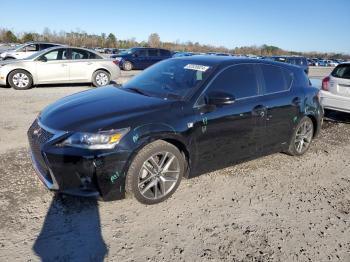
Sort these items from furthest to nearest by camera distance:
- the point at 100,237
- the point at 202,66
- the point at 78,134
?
the point at 202,66 < the point at 78,134 < the point at 100,237

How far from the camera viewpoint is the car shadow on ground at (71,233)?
9.52 feet

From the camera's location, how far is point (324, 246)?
Result: 3.22 m

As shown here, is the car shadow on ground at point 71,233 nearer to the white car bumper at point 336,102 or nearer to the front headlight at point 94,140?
the front headlight at point 94,140

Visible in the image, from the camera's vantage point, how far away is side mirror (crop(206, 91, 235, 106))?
406cm

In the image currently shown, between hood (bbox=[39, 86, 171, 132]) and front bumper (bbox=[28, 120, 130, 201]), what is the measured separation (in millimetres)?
219

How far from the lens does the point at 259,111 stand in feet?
15.2

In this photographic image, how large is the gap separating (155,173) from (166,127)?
1.78ft

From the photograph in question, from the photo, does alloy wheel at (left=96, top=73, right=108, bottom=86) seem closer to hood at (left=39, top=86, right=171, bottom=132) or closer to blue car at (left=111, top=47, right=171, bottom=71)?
hood at (left=39, top=86, right=171, bottom=132)

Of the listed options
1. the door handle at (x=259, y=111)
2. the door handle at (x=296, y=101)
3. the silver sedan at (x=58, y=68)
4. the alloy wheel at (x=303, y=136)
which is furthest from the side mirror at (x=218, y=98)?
the silver sedan at (x=58, y=68)

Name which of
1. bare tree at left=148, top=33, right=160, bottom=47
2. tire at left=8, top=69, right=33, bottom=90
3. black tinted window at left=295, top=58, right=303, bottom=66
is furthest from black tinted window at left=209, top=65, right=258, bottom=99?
bare tree at left=148, top=33, right=160, bottom=47

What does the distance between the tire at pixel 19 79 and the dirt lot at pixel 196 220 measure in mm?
6802

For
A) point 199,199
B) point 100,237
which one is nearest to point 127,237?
point 100,237

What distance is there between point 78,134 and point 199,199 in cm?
160

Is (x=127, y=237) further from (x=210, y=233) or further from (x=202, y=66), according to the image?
(x=202, y=66)
